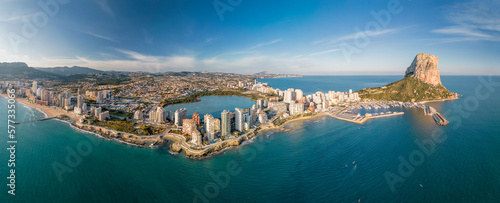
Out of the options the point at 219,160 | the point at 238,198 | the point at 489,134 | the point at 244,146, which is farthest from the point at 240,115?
the point at 489,134

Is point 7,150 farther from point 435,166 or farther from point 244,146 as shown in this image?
point 435,166

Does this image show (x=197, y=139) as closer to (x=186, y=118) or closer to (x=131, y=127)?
(x=186, y=118)

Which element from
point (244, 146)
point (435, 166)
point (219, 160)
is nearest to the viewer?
point (435, 166)

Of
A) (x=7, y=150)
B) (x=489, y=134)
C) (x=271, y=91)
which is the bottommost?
(x=7, y=150)

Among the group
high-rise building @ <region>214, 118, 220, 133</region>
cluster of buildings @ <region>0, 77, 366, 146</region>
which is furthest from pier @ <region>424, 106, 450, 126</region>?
high-rise building @ <region>214, 118, 220, 133</region>

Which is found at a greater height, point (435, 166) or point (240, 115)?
point (240, 115)

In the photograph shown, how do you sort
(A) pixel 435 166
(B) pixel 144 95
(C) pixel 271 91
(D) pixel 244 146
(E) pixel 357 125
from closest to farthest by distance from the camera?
(A) pixel 435 166
(D) pixel 244 146
(E) pixel 357 125
(B) pixel 144 95
(C) pixel 271 91

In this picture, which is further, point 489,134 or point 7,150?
point 489,134

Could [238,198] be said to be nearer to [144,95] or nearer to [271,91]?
[144,95]
